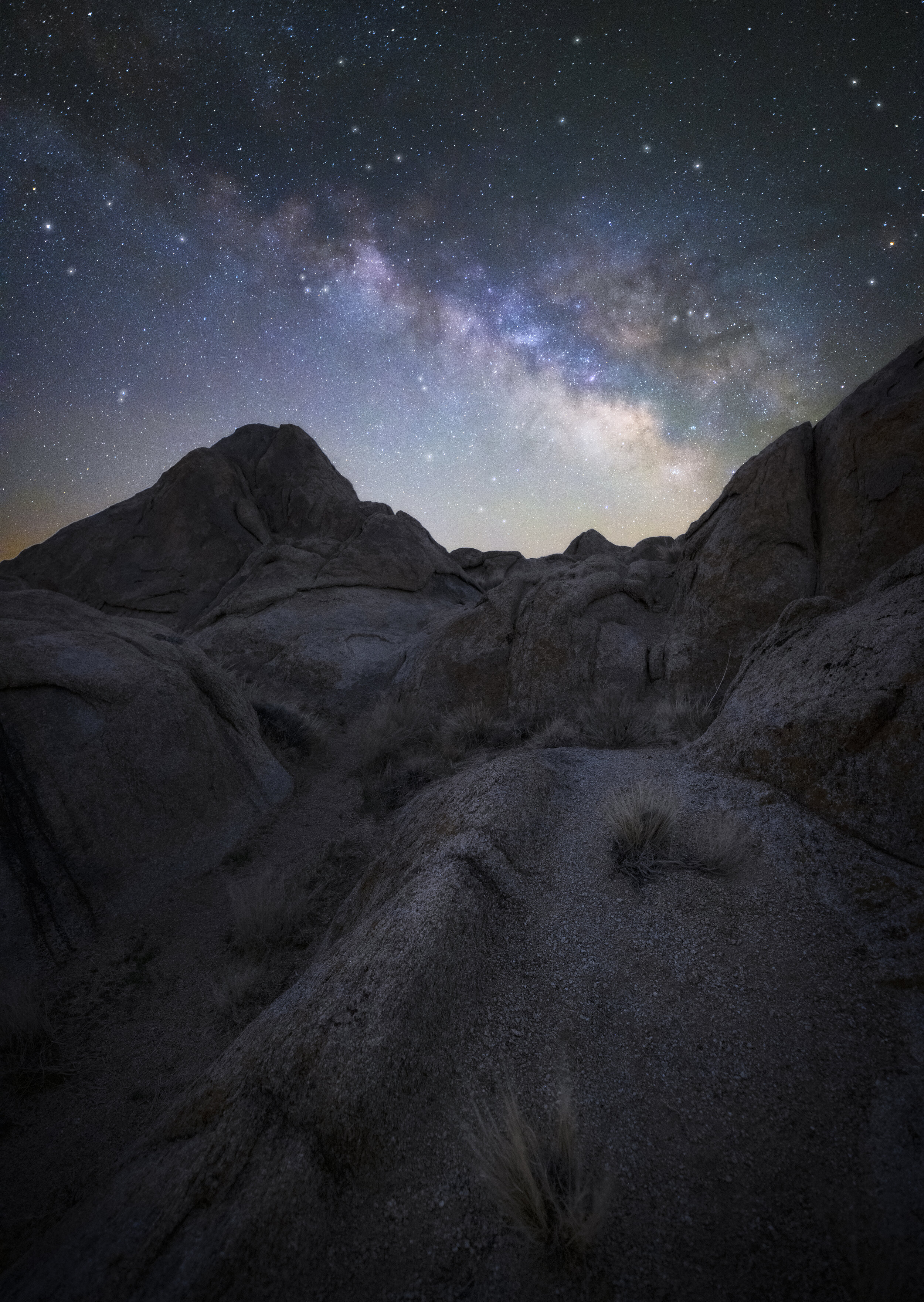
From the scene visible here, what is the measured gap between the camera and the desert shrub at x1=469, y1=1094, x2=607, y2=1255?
5.66 ft

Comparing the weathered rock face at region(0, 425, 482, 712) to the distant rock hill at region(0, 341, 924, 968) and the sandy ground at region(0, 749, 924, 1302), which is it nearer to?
the distant rock hill at region(0, 341, 924, 968)

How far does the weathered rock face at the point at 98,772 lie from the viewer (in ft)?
15.9

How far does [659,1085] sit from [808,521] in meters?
8.30

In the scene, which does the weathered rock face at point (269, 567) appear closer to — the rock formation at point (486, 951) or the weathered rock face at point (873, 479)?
the rock formation at point (486, 951)

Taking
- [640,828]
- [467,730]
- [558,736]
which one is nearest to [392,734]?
[467,730]

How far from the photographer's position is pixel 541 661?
9914 mm

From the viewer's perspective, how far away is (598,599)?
1025 centimetres

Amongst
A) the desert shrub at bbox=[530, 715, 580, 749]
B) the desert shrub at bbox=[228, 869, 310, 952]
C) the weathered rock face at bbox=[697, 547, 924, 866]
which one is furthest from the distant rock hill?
the desert shrub at bbox=[228, 869, 310, 952]

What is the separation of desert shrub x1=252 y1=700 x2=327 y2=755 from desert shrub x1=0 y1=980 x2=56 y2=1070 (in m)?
5.15

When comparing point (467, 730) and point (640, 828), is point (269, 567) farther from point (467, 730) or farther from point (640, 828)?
point (640, 828)

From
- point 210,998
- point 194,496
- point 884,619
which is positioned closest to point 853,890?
point 884,619

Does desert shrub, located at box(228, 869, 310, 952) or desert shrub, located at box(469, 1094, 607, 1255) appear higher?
desert shrub, located at box(469, 1094, 607, 1255)

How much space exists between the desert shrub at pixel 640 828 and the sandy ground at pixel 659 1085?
4.6 inches

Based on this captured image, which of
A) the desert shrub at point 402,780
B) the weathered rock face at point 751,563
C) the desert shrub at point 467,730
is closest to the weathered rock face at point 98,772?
the desert shrub at point 402,780
